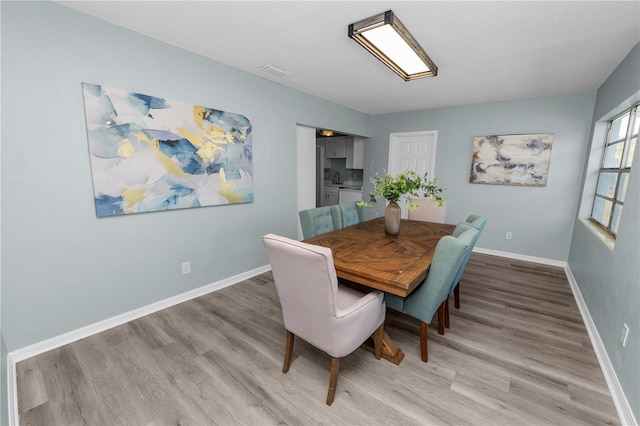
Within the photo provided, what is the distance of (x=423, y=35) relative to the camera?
6.62ft

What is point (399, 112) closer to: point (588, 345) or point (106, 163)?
point (588, 345)

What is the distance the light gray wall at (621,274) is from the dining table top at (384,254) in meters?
1.10

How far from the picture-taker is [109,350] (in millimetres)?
1902

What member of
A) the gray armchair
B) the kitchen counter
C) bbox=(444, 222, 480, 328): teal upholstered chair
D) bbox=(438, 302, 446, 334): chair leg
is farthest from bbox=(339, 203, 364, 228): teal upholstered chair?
the kitchen counter

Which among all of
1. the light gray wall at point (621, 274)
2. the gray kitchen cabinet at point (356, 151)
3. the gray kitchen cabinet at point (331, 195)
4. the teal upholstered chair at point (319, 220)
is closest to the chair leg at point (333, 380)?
the teal upholstered chair at point (319, 220)

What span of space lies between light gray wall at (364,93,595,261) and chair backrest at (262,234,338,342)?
3.83 meters

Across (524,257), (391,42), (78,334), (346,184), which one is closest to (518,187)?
(524,257)

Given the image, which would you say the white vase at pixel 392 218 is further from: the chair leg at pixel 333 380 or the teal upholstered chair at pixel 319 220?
the chair leg at pixel 333 380

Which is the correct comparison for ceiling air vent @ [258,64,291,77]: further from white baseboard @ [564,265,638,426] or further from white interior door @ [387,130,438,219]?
white baseboard @ [564,265,638,426]

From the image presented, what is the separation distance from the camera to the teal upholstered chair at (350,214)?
9.41 ft

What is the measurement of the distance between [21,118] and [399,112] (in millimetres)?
4743

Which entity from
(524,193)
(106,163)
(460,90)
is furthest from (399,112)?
(106,163)

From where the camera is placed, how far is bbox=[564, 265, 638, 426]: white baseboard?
54.8 inches

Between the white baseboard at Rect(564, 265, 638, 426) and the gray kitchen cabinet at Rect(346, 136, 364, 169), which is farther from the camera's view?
the gray kitchen cabinet at Rect(346, 136, 364, 169)
